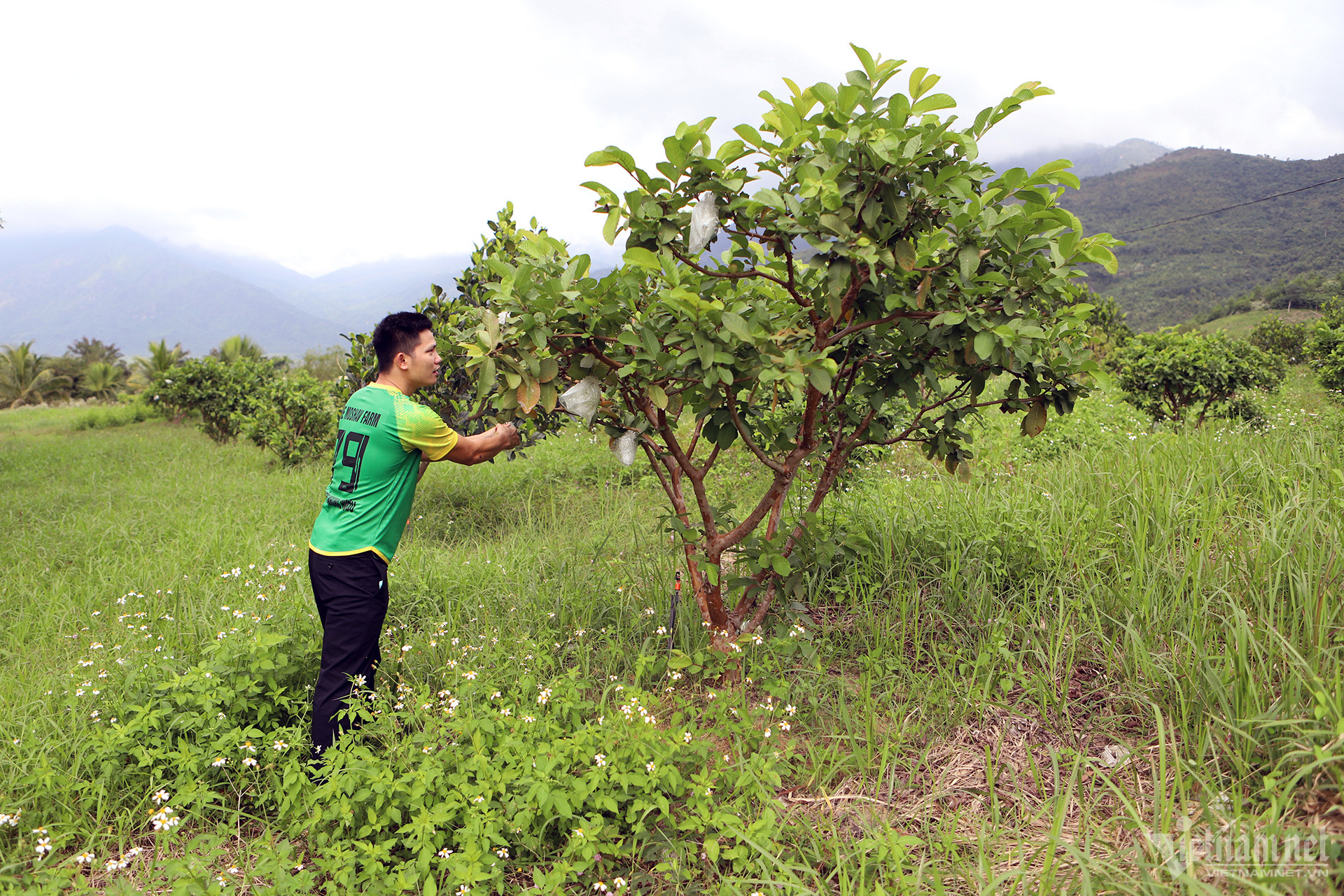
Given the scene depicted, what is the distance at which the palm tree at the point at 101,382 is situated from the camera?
29.5 m

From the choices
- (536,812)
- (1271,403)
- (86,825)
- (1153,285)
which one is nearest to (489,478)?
(86,825)

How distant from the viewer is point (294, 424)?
8.93 m

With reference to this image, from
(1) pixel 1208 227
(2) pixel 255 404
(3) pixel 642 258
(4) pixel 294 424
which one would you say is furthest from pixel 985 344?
(1) pixel 1208 227

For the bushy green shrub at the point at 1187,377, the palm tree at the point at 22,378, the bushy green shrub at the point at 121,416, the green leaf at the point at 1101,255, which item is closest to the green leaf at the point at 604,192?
the green leaf at the point at 1101,255

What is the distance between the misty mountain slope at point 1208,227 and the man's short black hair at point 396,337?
50.1 meters

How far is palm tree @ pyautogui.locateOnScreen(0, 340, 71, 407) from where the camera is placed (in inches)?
1054

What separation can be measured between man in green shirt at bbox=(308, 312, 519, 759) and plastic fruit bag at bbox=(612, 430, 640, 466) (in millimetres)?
490

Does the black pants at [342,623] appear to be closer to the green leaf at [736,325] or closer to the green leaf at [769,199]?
the green leaf at [736,325]

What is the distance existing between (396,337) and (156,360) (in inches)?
977

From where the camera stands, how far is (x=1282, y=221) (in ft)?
213

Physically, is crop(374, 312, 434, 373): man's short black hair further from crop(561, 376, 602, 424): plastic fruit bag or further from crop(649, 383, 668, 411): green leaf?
crop(649, 383, 668, 411): green leaf

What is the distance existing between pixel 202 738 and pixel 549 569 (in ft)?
6.14

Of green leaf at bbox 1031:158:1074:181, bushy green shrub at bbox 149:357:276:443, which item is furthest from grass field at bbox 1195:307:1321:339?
bushy green shrub at bbox 149:357:276:443

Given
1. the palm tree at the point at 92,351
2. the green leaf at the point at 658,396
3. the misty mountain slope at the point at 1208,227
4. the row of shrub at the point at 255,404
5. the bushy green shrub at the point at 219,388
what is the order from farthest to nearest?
1. the misty mountain slope at the point at 1208,227
2. the palm tree at the point at 92,351
3. the bushy green shrub at the point at 219,388
4. the row of shrub at the point at 255,404
5. the green leaf at the point at 658,396
